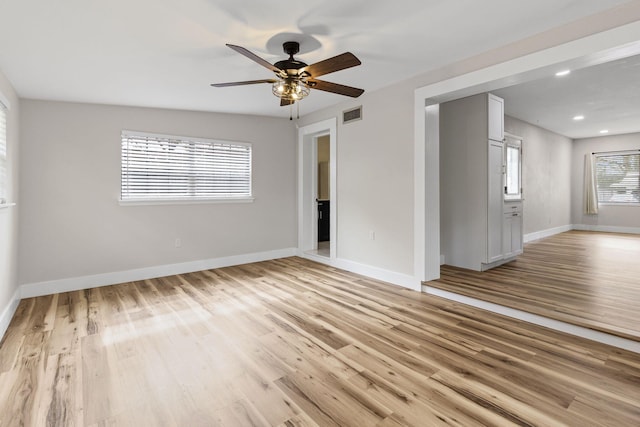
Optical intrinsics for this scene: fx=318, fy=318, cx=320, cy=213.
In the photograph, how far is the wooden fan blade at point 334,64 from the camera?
2.34 metres

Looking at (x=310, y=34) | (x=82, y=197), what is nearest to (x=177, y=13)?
(x=310, y=34)

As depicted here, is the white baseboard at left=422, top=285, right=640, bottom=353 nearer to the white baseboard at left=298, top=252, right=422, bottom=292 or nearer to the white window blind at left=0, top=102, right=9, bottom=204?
the white baseboard at left=298, top=252, right=422, bottom=292

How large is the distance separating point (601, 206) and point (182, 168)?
10.4 meters

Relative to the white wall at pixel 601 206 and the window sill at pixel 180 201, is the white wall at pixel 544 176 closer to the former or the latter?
the white wall at pixel 601 206

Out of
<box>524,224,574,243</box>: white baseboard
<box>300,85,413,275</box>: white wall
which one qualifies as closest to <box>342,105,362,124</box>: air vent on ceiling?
<box>300,85,413,275</box>: white wall

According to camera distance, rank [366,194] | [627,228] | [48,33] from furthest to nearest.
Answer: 1. [627,228]
2. [366,194]
3. [48,33]

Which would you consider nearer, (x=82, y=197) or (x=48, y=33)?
(x=48, y=33)

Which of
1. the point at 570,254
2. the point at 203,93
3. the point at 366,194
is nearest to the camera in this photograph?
the point at 203,93

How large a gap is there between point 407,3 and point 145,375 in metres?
3.20

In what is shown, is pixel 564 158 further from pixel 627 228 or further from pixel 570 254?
pixel 570 254

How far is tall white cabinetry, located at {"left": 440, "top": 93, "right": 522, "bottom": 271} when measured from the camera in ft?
14.4

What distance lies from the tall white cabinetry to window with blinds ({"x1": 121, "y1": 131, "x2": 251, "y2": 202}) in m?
3.31

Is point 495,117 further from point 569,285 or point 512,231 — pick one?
point 569,285

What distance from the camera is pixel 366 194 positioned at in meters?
4.59
